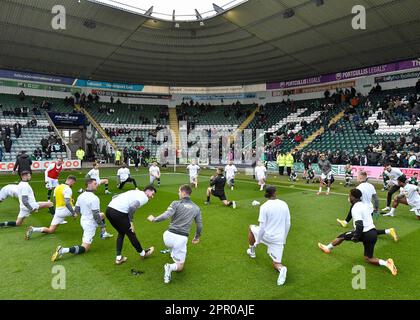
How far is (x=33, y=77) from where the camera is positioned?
38.5m

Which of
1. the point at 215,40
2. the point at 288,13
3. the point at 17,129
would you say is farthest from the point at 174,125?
the point at 288,13

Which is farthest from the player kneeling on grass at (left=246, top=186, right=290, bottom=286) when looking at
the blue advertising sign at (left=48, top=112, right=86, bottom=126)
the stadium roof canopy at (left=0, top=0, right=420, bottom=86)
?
the blue advertising sign at (left=48, top=112, right=86, bottom=126)

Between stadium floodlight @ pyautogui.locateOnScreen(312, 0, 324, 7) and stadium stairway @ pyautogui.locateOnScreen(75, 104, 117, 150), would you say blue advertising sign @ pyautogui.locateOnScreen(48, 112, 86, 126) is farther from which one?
stadium floodlight @ pyautogui.locateOnScreen(312, 0, 324, 7)

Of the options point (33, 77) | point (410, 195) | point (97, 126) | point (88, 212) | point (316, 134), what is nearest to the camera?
point (88, 212)

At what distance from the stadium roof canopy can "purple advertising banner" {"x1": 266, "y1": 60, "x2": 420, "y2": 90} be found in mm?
1495

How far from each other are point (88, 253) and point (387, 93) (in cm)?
3583

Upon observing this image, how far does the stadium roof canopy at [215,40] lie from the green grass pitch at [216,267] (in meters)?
17.5

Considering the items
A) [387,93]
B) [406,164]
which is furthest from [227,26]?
[387,93]

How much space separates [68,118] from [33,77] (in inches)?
260

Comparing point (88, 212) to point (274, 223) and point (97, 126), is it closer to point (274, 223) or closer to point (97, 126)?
point (274, 223)

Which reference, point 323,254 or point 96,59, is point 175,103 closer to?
point 96,59

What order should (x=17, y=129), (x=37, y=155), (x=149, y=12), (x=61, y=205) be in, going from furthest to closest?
(x=17, y=129)
(x=37, y=155)
(x=149, y=12)
(x=61, y=205)
